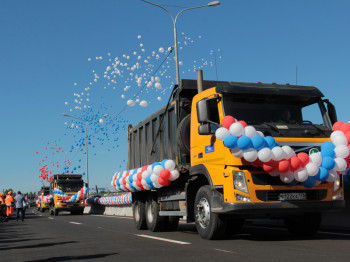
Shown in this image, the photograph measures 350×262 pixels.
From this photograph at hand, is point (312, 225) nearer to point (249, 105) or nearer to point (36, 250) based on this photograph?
point (249, 105)

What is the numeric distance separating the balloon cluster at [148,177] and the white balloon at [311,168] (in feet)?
11.0

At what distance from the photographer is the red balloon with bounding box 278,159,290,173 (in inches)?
311

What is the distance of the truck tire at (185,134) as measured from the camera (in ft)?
33.4

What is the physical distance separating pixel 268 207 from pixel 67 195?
85.3ft

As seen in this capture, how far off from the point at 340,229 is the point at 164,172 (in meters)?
4.81

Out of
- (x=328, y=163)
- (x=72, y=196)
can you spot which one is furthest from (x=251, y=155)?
(x=72, y=196)

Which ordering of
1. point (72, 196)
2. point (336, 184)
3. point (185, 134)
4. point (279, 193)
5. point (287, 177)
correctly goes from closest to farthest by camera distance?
point (287, 177) → point (279, 193) → point (336, 184) → point (185, 134) → point (72, 196)

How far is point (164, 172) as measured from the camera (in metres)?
10.5

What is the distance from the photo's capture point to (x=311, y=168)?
26.4 ft

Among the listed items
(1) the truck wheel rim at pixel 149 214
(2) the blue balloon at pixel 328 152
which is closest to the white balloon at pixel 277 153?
(2) the blue balloon at pixel 328 152

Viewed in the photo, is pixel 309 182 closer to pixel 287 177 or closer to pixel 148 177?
pixel 287 177

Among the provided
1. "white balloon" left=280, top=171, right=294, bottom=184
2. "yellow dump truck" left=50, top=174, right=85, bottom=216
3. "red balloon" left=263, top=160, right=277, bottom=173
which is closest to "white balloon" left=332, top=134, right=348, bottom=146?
"white balloon" left=280, top=171, right=294, bottom=184

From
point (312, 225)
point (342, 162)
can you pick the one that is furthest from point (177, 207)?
point (342, 162)

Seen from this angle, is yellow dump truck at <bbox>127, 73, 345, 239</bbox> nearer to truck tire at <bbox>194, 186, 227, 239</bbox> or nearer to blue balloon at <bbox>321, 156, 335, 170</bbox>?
truck tire at <bbox>194, 186, 227, 239</bbox>
